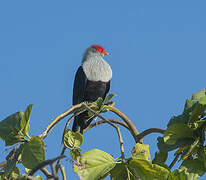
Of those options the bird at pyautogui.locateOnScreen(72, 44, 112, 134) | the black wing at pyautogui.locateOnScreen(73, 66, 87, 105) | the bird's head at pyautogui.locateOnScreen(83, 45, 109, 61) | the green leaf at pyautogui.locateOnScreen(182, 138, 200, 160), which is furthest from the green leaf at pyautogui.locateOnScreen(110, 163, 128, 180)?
the bird's head at pyautogui.locateOnScreen(83, 45, 109, 61)

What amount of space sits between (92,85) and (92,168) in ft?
9.82

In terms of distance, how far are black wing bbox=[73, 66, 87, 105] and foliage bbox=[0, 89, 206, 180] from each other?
9.19ft

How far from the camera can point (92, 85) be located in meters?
4.61

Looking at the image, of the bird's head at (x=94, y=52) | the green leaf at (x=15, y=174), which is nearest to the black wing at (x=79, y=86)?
the bird's head at (x=94, y=52)

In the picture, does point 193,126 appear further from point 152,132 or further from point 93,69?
point 93,69

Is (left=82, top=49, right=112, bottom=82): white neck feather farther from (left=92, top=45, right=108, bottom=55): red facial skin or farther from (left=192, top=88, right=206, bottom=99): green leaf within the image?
(left=192, top=88, right=206, bottom=99): green leaf

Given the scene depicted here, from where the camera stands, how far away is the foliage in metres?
1.56

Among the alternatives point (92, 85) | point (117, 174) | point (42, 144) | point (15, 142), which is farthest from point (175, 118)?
point (92, 85)

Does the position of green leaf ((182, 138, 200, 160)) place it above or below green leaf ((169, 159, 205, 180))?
above

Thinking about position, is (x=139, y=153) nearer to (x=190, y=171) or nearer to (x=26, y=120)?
(x=190, y=171)

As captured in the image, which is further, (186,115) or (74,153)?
(74,153)

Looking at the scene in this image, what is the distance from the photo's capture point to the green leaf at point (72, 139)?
198 centimetres

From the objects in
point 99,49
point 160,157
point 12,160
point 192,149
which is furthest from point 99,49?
point 192,149

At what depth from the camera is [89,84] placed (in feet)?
15.1
